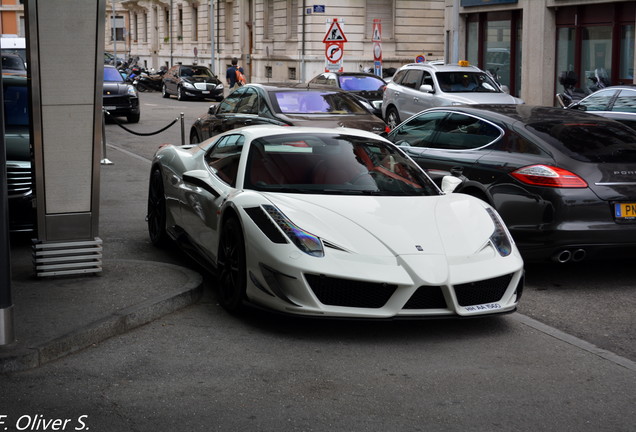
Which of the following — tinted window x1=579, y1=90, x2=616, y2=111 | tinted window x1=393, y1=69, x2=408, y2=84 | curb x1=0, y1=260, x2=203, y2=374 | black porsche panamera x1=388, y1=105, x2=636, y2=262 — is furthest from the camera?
tinted window x1=393, y1=69, x2=408, y2=84

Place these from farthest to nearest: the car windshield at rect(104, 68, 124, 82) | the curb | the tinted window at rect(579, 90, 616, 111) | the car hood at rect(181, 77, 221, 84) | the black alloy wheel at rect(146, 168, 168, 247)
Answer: the car hood at rect(181, 77, 221, 84)
the car windshield at rect(104, 68, 124, 82)
the tinted window at rect(579, 90, 616, 111)
the black alloy wheel at rect(146, 168, 168, 247)
the curb

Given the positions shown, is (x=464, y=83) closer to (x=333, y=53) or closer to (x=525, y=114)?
(x=333, y=53)

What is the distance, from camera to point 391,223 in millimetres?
6656

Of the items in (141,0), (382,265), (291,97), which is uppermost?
(141,0)

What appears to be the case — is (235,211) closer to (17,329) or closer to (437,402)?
(17,329)

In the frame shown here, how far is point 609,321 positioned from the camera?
7.11 metres

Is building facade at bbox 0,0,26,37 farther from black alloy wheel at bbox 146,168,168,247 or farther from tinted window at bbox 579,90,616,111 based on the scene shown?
black alloy wheel at bbox 146,168,168,247

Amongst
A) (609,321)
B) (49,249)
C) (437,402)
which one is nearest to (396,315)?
(437,402)

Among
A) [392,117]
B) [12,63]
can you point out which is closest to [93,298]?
[12,63]

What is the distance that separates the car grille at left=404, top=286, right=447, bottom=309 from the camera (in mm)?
6227

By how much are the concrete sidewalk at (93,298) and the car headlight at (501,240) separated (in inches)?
86.2

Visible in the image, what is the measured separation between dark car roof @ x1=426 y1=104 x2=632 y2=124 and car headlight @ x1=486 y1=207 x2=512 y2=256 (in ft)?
7.50

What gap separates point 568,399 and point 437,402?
71cm

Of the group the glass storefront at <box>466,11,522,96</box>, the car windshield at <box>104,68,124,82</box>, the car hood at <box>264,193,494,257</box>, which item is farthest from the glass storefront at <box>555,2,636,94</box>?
the car hood at <box>264,193,494,257</box>
